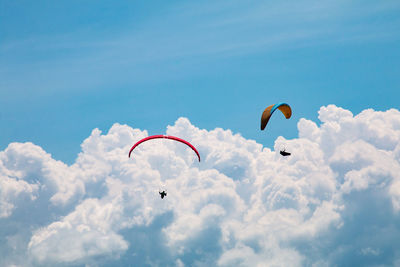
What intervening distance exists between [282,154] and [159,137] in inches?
810

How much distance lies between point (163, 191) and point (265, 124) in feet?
63.7

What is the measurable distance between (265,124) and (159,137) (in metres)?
17.8

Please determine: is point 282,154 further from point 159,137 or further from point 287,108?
point 159,137

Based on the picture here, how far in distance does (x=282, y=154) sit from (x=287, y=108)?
955 cm

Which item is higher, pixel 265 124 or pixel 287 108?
pixel 287 108

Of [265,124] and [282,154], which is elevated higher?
[265,124]

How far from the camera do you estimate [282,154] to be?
6438cm

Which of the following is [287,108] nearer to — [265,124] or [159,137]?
[265,124]

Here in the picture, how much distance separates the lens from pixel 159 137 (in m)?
70.1

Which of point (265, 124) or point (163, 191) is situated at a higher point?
point (265, 124)

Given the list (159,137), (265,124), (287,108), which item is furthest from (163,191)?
(287,108)

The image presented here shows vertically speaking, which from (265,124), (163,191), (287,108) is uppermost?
(287,108)

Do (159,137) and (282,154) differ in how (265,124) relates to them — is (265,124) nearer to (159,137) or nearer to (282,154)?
(282,154)

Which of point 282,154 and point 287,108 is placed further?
point 287,108
